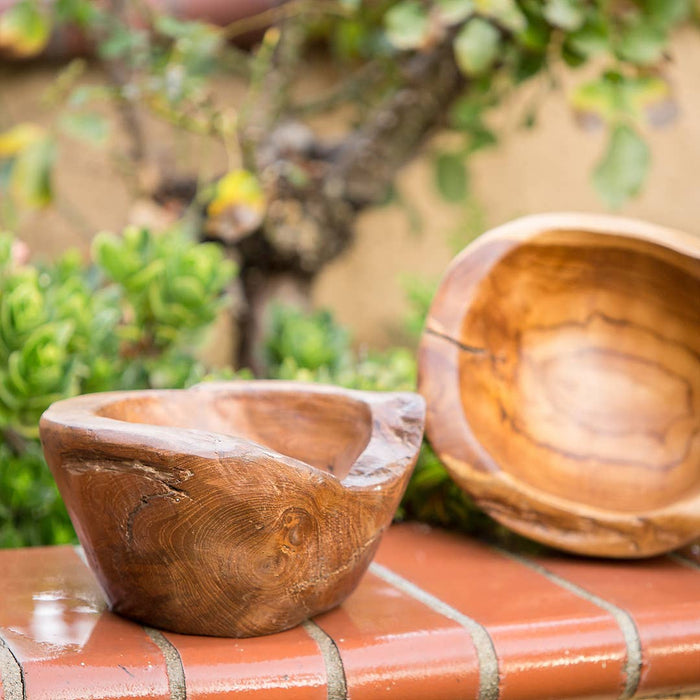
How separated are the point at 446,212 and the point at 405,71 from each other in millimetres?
368

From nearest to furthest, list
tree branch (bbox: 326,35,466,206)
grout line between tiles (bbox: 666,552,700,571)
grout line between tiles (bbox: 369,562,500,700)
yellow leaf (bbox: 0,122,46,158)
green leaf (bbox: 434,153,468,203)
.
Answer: grout line between tiles (bbox: 369,562,500,700)
grout line between tiles (bbox: 666,552,700,571)
yellow leaf (bbox: 0,122,46,158)
tree branch (bbox: 326,35,466,206)
green leaf (bbox: 434,153,468,203)

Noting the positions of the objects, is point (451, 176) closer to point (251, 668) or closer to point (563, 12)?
point (563, 12)

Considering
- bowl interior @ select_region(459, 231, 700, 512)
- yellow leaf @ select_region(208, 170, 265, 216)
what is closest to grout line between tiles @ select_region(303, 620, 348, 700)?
bowl interior @ select_region(459, 231, 700, 512)

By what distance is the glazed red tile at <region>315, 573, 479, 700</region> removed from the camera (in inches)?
26.7

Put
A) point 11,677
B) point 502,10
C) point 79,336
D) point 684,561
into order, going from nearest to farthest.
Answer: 1. point 11,677
2. point 684,561
3. point 79,336
4. point 502,10

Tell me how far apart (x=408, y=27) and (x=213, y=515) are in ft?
3.69

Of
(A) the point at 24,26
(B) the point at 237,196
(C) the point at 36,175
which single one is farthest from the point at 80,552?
(A) the point at 24,26

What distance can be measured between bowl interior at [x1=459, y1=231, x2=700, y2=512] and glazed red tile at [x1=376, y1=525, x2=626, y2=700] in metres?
0.13

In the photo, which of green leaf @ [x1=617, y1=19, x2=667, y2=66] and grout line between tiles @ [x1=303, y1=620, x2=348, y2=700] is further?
green leaf @ [x1=617, y1=19, x2=667, y2=66]

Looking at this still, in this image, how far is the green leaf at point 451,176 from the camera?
1921 millimetres

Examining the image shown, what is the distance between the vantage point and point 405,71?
1.79 metres

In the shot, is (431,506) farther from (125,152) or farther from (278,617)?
(125,152)

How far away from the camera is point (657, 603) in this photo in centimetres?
82

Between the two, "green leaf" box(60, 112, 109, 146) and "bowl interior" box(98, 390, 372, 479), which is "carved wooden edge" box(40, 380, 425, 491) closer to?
"bowl interior" box(98, 390, 372, 479)
